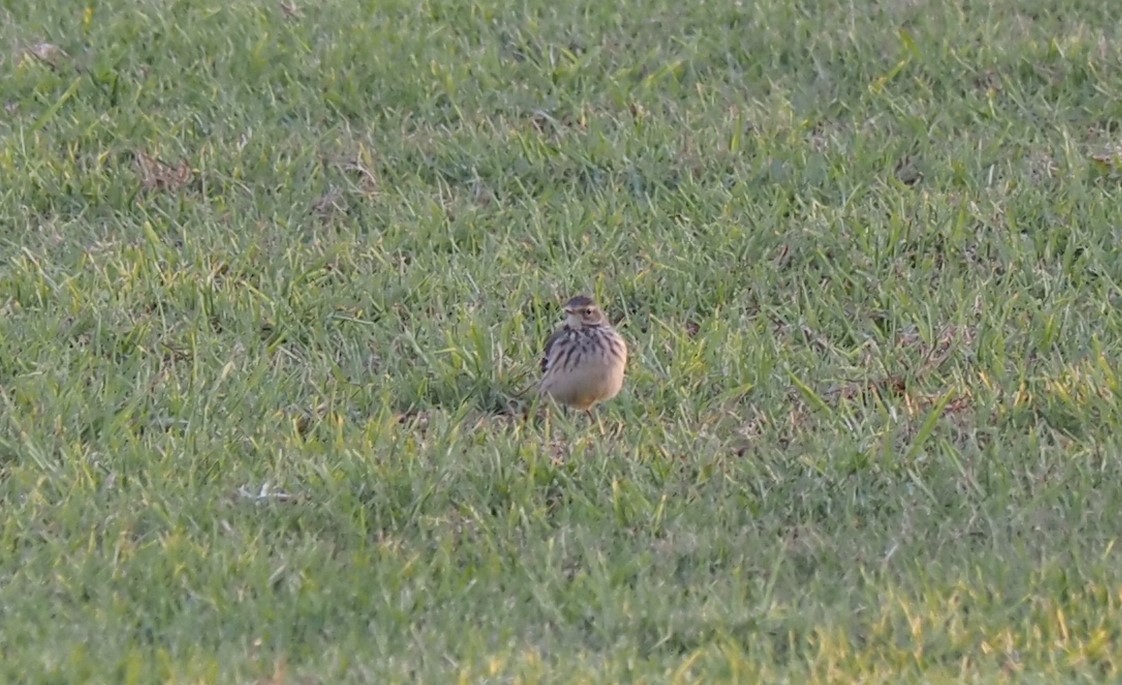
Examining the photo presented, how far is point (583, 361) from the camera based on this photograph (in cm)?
649

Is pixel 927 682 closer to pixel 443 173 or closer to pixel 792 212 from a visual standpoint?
pixel 792 212

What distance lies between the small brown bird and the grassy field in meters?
0.12

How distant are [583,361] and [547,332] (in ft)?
3.11

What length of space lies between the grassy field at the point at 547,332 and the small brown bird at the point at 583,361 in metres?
0.12

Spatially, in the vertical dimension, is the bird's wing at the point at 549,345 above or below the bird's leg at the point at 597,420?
above

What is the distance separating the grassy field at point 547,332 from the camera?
5.22 meters

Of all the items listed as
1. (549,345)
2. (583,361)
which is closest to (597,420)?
(583,361)

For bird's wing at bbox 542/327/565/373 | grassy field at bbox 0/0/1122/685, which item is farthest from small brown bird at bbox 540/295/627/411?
grassy field at bbox 0/0/1122/685

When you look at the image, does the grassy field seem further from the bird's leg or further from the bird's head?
the bird's head

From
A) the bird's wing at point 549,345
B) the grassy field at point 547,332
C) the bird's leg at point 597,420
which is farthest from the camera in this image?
the bird's wing at point 549,345

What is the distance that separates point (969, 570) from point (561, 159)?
3.80m

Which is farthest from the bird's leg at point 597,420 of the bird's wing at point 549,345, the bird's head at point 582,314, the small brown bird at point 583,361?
the bird's head at point 582,314

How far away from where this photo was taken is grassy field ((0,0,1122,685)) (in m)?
5.22

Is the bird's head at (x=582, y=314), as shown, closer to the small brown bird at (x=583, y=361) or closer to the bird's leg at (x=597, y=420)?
the small brown bird at (x=583, y=361)
